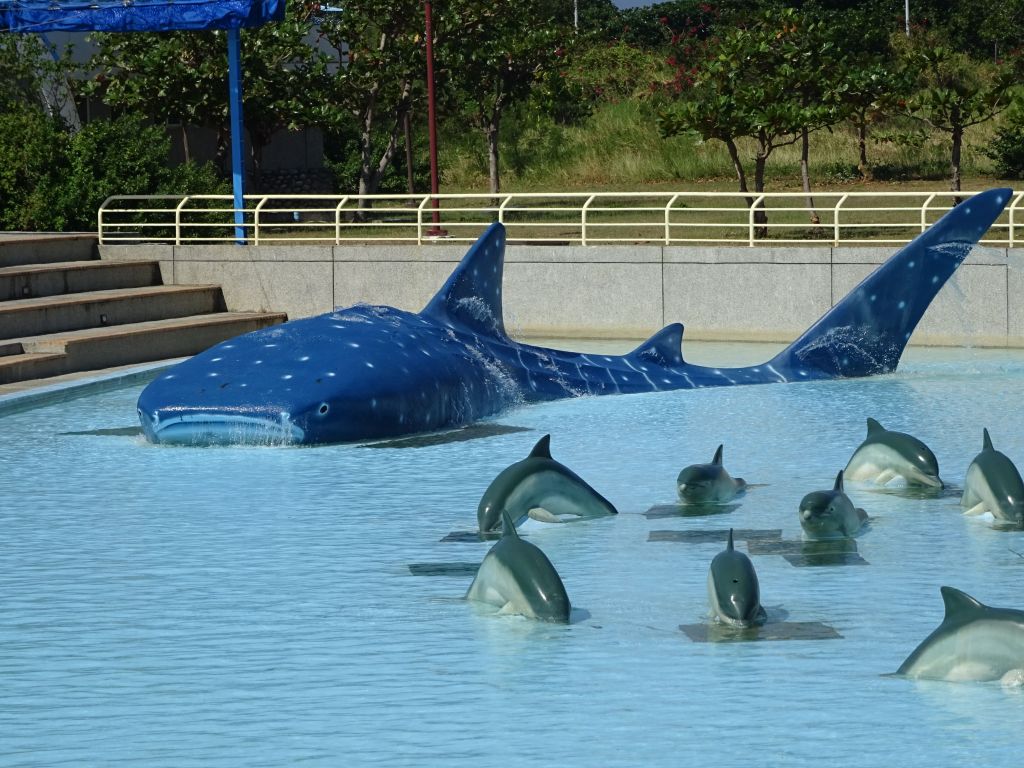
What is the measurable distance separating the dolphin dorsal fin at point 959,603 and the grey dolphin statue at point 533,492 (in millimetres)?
3967

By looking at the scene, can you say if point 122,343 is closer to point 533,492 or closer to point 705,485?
point 705,485

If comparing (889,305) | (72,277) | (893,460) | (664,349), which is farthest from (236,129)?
(893,460)

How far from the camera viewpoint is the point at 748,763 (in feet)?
22.7

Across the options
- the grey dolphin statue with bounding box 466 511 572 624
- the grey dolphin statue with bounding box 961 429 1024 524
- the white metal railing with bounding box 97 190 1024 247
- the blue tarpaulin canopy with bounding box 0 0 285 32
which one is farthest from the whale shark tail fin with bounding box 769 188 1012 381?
the blue tarpaulin canopy with bounding box 0 0 285 32

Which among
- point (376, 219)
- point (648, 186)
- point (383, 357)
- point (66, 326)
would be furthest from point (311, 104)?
point (383, 357)

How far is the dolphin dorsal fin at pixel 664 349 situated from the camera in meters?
18.8

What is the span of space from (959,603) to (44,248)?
2053cm

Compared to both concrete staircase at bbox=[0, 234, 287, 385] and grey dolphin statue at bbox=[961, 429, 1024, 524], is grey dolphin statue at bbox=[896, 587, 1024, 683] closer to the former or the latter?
grey dolphin statue at bbox=[961, 429, 1024, 524]

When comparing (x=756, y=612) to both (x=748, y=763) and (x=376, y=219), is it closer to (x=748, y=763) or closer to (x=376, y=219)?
(x=748, y=763)

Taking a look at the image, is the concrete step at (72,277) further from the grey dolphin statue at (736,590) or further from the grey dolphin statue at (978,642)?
the grey dolphin statue at (978,642)

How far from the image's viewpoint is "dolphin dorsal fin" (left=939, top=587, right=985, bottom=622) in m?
7.65

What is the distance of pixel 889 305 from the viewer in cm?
1828

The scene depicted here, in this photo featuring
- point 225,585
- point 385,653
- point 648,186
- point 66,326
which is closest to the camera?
point 385,653

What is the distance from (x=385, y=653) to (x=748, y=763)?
2421 mm
